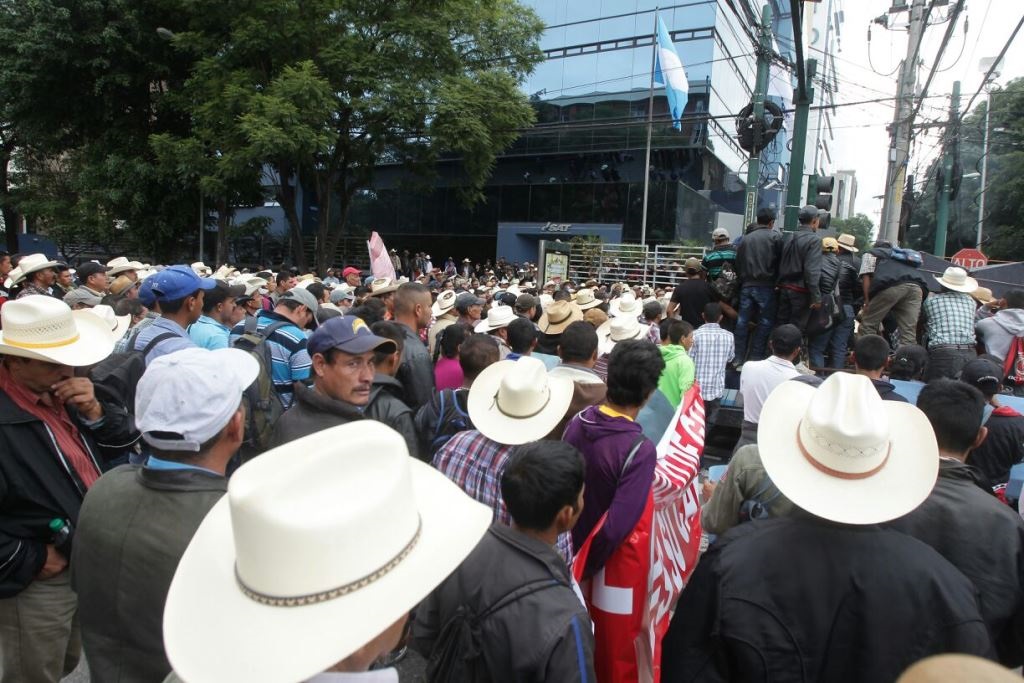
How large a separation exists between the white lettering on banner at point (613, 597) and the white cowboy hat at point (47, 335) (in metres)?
2.35

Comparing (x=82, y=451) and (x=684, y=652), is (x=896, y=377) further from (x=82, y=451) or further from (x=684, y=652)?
(x=82, y=451)

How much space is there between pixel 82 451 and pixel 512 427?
5.97ft

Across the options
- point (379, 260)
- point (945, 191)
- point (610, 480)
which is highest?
point (945, 191)

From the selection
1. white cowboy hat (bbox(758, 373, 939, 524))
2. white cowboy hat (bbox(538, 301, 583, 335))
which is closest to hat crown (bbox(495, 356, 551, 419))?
white cowboy hat (bbox(758, 373, 939, 524))

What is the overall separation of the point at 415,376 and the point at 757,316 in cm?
475

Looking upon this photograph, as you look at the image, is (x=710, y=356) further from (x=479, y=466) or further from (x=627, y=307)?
(x=479, y=466)

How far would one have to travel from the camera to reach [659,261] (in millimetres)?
19203

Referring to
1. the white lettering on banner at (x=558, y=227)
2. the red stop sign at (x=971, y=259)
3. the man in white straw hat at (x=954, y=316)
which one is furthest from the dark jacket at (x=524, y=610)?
the white lettering on banner at (x=558, y=227)

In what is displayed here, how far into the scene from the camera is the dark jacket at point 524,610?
1.90 metres

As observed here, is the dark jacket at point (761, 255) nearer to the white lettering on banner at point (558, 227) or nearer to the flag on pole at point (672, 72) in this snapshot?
the flag on pole at point (672, 72)

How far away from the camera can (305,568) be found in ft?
4.03

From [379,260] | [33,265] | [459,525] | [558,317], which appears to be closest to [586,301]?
[558,317]

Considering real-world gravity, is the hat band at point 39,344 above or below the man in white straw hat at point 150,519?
above

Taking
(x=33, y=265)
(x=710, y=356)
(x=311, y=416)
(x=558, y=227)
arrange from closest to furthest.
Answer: (x=311, y=416) < (x=710, y=356) < (x=33, y=265) < (x=558, y=227)
